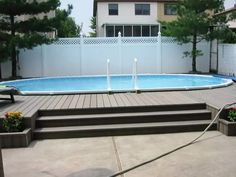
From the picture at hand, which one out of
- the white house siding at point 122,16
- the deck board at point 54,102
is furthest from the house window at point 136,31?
the deck board at point 54,102

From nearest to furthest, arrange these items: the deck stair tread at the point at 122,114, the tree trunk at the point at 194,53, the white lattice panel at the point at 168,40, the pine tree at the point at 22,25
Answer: the deck stair tread at the point at 122,114
the pine tree at the point at 22,25
the tree trunk at the point at 194,53
the white lattice panel at the point at 168,40

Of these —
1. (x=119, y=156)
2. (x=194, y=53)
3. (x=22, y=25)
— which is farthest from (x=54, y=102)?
(x=194, y=53)

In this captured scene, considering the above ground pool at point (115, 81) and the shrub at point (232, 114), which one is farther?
the above ground pool at point (115, 81)

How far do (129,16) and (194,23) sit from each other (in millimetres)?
14710

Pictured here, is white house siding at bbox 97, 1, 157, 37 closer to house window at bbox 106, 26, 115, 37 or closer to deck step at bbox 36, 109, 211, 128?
house window at bbox 106, 26, 115, 37

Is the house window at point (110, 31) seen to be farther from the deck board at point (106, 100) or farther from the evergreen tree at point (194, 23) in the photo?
the deck board at point (106, 100)

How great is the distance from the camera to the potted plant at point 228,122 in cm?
555

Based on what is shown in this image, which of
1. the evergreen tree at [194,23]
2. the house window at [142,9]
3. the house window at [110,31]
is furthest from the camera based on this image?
the house window at [142,9]

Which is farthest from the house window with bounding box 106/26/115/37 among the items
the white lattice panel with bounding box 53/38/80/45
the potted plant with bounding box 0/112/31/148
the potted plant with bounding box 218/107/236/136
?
the potted plant with bounding box 0/112/31/148

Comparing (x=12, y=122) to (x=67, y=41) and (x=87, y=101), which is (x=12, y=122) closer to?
(x=87, y=101)

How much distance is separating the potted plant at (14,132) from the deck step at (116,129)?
0.34m

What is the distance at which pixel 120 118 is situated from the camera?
612 centimetres

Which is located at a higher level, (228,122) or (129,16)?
(129,16)

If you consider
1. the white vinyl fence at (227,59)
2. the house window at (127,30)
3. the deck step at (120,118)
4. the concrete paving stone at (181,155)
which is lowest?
the concrete paving stone at (181,155)
